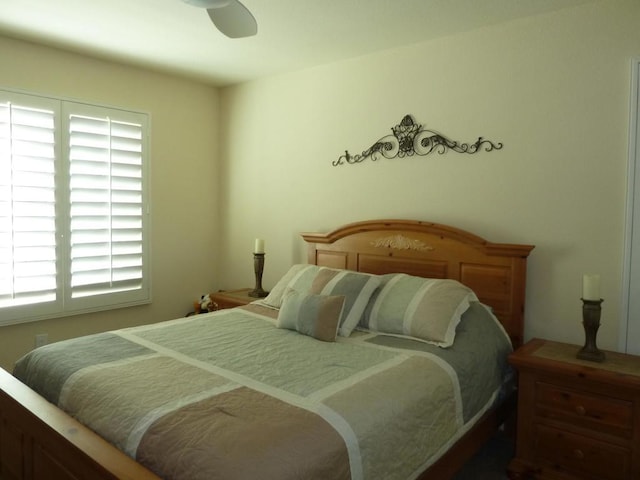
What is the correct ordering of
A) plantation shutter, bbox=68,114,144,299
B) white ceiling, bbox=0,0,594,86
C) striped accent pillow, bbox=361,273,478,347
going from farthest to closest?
plantation shutter, bbox=68,114,144,299, white ceiling, bbox=0,0,594,86, striped accent pillow, bbox=361,273,478,347

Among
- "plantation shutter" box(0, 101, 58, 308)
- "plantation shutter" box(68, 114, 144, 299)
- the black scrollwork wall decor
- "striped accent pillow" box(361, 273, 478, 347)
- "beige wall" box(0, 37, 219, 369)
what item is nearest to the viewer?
"striped accent pillow" box(361, 273, 478, 347)

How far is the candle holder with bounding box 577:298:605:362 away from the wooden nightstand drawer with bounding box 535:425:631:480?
1.16 ft

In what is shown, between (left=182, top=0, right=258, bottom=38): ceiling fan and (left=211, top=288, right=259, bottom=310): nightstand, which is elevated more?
(left=182, top=0, right=258, bottom=38): ceiling fan

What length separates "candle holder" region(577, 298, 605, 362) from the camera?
Result: 211 cm

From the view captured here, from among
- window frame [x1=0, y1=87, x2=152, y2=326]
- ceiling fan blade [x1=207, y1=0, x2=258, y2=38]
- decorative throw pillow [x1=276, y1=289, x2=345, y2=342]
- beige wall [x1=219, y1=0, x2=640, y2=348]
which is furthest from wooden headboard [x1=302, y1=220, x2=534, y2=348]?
window frame [x1=0, y1=87, x2=152, y2=326]

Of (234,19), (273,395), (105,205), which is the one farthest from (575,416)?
(105,205)

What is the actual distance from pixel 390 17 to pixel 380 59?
586mm

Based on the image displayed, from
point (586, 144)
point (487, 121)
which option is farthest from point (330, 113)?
point (586, 144)

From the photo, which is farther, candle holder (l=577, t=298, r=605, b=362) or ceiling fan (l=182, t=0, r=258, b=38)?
candle holder (l=577, t=298, r=605, b=362)

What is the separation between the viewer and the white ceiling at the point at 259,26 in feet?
8.09

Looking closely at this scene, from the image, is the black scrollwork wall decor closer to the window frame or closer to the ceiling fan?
the ceiling fan

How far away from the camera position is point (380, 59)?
3.19 metres

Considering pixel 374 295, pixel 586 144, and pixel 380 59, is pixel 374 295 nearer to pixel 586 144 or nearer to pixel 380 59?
pixel 586 144

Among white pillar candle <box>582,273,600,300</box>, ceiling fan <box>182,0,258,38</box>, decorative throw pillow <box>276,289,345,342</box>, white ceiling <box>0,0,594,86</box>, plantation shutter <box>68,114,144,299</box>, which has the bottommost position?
decorative throw pillow <box>276,289,345,342</box>
